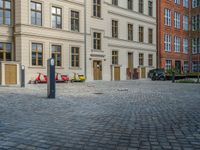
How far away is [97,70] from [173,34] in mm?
20403

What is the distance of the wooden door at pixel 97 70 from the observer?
31.9 m

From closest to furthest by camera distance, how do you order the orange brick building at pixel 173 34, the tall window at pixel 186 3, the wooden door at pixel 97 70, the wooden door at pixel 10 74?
the wooden door at pixel 10 74, the wooden door at pixel 97 70, the orange brick building at pixel 173 34, the tall window at pixel 186 3

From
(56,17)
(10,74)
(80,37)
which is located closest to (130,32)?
(80,37)

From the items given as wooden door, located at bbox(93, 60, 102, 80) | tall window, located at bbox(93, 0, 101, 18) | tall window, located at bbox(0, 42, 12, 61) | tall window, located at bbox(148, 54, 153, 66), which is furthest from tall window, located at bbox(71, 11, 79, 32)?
tall window, located at bbox(148, 54, 153, 66)

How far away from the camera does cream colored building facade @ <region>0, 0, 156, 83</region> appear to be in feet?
81.7

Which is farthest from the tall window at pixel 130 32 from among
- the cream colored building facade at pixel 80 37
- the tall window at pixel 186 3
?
the tall window at pixel 186 3

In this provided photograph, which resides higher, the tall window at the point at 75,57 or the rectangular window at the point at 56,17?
the rectangular window at the point at 56,17

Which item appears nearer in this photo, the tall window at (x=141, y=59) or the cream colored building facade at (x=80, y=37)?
the cream colored building facade at (x=80, y=37)

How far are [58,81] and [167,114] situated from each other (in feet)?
67.6

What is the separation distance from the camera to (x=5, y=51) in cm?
2442

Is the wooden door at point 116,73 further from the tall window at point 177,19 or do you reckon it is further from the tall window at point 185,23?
the tall window at point 185,23

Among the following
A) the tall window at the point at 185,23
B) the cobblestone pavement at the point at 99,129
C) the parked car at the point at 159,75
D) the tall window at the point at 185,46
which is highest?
the tall window at the point at 185,23

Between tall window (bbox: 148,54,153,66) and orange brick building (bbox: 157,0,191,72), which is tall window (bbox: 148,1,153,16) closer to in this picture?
orange brick building (bbox: 157,0,191,72)

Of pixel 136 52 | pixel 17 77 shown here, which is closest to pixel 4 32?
pixel 17 77
